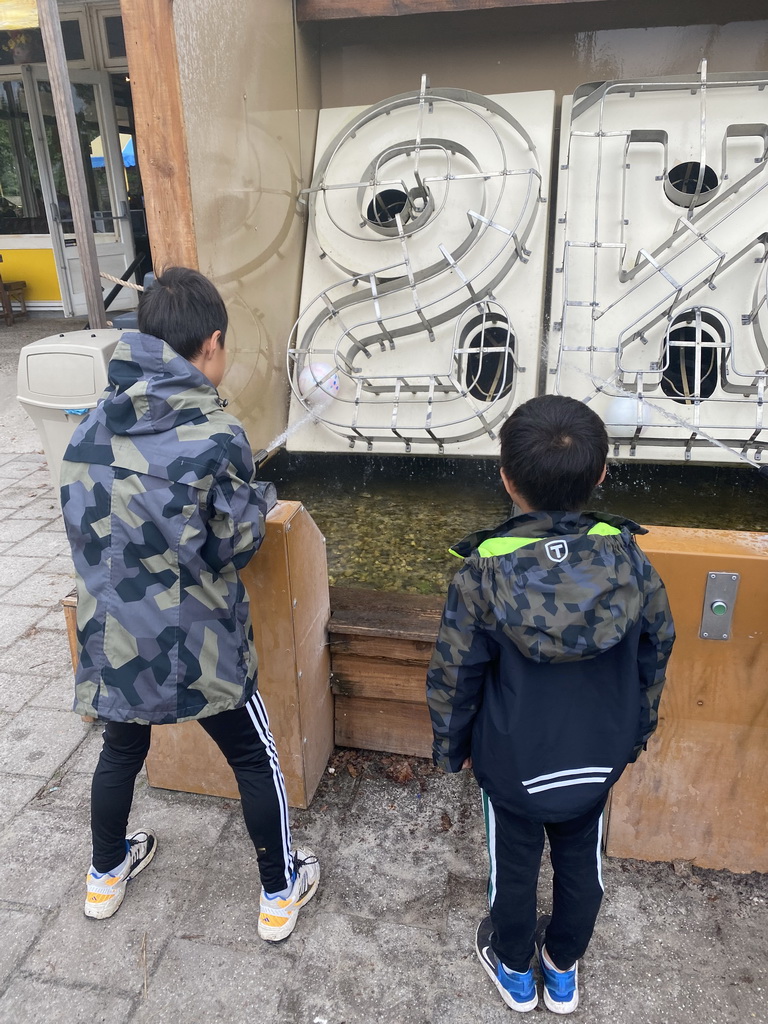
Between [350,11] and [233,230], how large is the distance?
1.34 metres

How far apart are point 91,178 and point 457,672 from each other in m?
9.13

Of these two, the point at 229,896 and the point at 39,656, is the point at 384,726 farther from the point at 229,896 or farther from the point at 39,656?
the point at 39,656

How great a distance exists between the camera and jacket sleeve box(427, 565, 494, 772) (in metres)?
1.49

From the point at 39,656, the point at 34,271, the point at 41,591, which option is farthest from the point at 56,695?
the point at 34,271

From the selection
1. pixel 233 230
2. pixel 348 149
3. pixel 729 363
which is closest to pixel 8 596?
pixel 233 230

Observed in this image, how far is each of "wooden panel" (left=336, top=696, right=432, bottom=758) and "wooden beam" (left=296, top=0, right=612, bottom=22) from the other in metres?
2.91

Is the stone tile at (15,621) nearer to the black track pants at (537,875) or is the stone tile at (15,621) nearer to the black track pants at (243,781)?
the black track pants at (243,781)

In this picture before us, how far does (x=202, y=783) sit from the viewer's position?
2.40 m

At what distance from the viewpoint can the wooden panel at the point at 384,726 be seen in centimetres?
247

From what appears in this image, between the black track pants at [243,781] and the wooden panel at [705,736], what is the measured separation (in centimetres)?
93

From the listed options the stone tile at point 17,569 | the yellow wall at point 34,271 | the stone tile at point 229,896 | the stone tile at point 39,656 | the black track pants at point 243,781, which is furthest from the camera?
the yellow wall at point 34,271

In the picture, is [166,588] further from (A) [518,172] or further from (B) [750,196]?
(B) [750,196]

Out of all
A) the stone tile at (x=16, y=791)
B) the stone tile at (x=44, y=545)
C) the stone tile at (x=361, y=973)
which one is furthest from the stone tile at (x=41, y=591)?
the stone tile at (x=361, y=973)

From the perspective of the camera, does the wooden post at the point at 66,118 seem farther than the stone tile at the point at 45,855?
Yes
